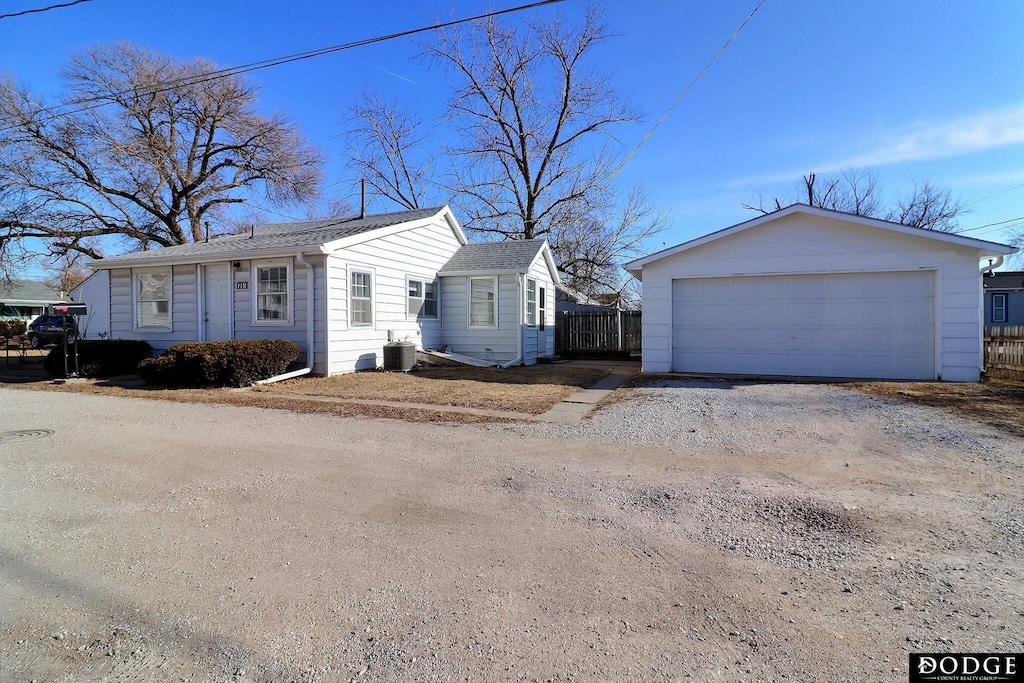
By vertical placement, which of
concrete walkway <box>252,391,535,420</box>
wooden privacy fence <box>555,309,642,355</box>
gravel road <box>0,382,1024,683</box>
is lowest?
gravel road <box>0,382,1024,683</box>

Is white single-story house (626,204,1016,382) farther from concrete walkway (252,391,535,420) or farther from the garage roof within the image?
concrete walkway (252,391,535,420)

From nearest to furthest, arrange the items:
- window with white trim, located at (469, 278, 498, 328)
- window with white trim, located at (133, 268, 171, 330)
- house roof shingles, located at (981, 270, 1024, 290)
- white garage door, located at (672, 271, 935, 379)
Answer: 1. white garage door, located at (672, 271, 935, 379)
2. window with white trim, located at (133, 268, 171, 330)
3. window with white trim, located at (469, 278, 498, 328)
4. house roof shingles, located at (981, 270, 1024, 290)

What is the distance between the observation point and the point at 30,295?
42500mm

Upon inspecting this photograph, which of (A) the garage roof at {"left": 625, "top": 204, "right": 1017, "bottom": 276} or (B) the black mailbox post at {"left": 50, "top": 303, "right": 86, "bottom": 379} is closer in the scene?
(A) the garage roof at {"left": 625, "top": 204, "right": 1017, "bottom": 276}

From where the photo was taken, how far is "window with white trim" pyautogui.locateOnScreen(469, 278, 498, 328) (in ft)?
52.2

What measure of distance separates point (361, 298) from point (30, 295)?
45400 millimetres

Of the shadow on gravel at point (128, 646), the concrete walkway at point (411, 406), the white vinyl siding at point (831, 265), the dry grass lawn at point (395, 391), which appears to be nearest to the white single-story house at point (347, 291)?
the dry grass lawn at point (395, 391)

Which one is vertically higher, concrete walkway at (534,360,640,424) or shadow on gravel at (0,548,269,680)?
concrete walkway at (534,360,640,424)

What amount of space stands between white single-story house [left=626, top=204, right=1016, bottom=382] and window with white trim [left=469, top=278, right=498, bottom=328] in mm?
4624

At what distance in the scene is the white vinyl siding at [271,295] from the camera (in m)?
12.4

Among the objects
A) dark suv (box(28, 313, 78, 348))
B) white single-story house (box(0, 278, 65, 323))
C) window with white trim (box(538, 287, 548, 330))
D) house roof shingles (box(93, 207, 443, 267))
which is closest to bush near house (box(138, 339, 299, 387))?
house roof shingles (box(93, 207, 443, 267))

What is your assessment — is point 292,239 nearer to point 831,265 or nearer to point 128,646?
point 128,646

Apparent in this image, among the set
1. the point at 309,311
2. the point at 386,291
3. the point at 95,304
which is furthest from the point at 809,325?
the point at 95,304

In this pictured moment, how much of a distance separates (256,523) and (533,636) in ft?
7.69
